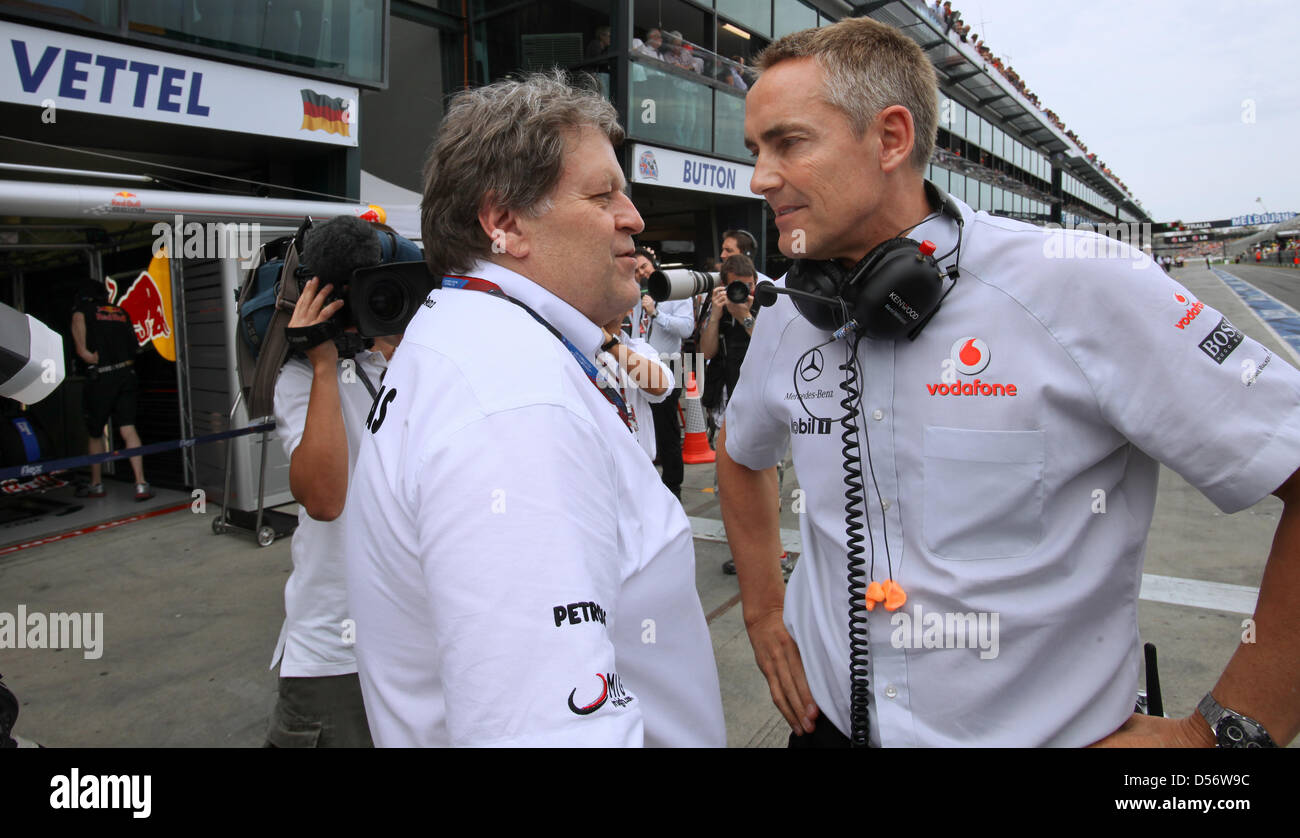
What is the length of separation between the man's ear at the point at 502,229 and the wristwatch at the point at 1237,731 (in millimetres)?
1288

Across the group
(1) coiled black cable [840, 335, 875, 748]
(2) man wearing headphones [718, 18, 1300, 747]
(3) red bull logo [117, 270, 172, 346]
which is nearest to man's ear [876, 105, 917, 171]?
(2) man wearing headphones [718, 18, 1300, 747]

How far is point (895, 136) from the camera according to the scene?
1404 millimetres

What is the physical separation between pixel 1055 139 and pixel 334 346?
5250cm

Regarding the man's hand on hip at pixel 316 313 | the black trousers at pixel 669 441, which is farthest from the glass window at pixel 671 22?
the man's hand on hip at pixel 316 313

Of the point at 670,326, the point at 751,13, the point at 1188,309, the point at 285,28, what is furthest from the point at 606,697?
the point at 751,13

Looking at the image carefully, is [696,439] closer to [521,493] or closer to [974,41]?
[521,493]

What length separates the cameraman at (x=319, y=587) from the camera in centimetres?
205

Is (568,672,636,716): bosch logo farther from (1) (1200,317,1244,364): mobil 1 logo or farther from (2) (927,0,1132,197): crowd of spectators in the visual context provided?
(2) (927,0,1132,197): crowd of spectators

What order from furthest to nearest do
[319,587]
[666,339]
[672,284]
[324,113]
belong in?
[324,113] → [666,339] → [672,284] → [319,587]

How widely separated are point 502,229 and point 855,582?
0.91 metres

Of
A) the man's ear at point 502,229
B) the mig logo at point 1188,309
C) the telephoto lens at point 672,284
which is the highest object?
the telephoto lens at point 672,284

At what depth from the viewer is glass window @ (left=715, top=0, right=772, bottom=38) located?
49.0ft

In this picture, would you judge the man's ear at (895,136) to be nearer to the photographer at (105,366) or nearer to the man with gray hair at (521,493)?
the man with gray hair at (521,493)

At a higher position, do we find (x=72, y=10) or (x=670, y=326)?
(x=72, y=10)
